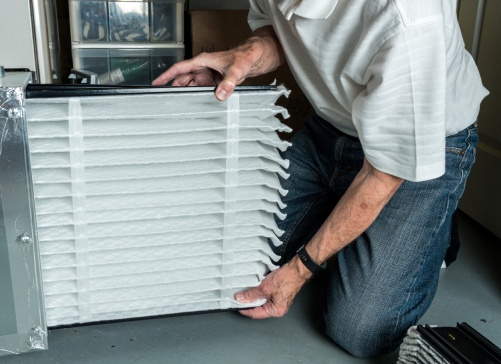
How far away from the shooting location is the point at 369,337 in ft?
4.13

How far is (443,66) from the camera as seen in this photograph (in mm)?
995

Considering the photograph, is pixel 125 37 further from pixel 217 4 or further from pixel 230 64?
pixel 230 64

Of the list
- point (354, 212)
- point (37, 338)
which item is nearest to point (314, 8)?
point (354, 212)

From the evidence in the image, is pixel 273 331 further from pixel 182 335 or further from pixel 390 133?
pixel 390 133

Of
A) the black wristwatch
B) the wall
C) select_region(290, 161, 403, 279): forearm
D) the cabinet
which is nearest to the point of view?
select_region(290, 161, 403, 279): forearm

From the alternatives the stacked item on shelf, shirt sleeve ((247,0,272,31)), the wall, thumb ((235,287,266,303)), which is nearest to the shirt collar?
shirt sleeve ((247,0,272,31))

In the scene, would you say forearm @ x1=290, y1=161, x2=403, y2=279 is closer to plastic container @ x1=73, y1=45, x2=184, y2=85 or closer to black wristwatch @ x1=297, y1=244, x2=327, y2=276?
black wristwatch @ x1=297, y1=244, x2=327, y2=276

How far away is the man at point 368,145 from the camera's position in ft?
3.27

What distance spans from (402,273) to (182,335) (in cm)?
48

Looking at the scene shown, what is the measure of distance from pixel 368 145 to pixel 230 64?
373mm

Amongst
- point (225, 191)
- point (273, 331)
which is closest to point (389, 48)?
point (225, 191)

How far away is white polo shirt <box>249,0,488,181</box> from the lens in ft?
3.20

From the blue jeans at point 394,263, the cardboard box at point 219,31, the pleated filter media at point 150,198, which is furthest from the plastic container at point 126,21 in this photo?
the pleated filter media at point 150,198

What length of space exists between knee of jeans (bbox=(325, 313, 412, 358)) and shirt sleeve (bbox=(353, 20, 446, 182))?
1.20 ft
